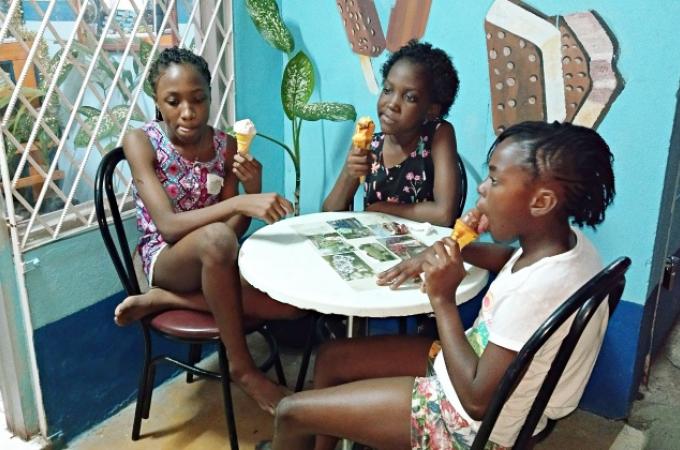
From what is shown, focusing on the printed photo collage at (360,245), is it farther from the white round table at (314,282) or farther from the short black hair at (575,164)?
the short black hair at (575,164)

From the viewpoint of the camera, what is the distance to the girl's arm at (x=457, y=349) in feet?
3.40

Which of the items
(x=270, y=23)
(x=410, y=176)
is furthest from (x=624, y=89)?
(x=270, y=23)

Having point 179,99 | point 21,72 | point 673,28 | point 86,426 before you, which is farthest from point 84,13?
point 673,28

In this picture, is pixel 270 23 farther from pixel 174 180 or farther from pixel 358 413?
pixel 358 413

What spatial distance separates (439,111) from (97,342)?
1400mm

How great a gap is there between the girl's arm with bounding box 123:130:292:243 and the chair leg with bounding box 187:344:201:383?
666 mm

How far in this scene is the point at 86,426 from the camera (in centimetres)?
198

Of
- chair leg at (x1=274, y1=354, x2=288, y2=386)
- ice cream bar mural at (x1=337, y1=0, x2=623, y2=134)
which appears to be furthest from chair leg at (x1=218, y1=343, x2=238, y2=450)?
ice cream bar mural at (x1=337, y1=0, x2=623, y2=134)

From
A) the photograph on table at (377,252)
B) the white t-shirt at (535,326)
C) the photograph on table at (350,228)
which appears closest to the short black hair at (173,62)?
the photograph on table at (350,228)

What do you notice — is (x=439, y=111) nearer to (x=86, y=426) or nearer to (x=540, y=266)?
(x=540, y=266)

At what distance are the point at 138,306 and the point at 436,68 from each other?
1.18 metres

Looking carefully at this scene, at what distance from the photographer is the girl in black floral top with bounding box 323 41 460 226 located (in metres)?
1.78

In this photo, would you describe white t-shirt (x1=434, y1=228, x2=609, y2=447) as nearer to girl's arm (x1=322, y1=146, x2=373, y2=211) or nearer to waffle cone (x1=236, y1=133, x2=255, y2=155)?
girl's arm (x1=322, y1=146, x2=373, y2=211)

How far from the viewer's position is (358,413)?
1198mm
